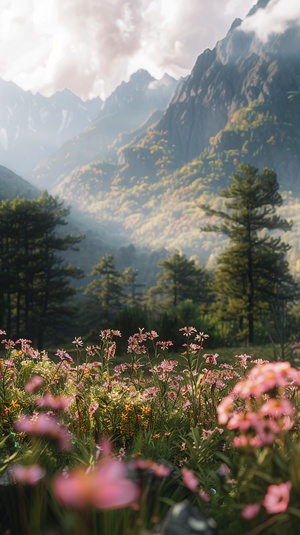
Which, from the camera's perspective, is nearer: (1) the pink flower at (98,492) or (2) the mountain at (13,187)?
(1) the pink flower at (98,492)

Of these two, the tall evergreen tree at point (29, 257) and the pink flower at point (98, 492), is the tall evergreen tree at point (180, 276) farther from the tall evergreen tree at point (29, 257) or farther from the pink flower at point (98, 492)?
the pink flower at point (98, 492)

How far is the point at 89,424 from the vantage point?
3.52 meters

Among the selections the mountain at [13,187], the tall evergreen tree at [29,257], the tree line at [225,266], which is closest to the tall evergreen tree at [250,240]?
the tree line at [225,266]

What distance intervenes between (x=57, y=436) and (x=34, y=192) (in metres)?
114

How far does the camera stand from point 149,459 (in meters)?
1.97

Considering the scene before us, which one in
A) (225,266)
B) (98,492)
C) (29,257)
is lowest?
(98,492)

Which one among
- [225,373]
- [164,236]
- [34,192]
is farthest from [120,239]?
[225,373]

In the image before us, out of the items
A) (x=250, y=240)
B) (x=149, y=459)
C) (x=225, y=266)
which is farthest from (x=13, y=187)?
(x=149, y=459)

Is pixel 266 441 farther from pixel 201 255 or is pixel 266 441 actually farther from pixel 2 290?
pixel 201 255

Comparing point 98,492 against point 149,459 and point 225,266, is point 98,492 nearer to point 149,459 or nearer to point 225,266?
point 149,459

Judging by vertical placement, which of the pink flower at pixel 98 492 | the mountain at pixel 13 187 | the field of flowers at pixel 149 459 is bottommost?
the field of flowers at pixel 149 459

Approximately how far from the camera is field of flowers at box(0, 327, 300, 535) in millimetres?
1346

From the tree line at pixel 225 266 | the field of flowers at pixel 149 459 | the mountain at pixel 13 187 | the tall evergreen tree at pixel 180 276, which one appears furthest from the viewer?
the mountain at pixel 13 187

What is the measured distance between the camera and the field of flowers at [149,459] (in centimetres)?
135
